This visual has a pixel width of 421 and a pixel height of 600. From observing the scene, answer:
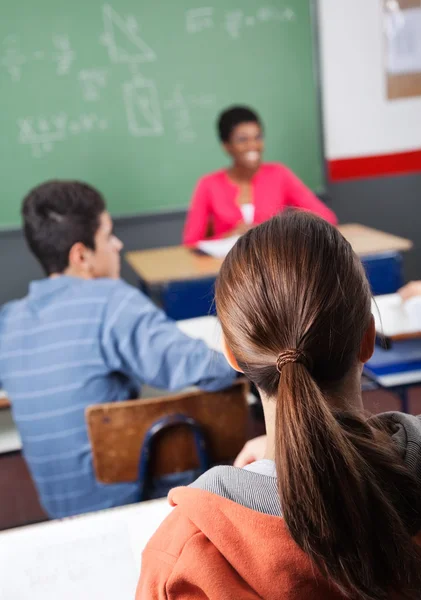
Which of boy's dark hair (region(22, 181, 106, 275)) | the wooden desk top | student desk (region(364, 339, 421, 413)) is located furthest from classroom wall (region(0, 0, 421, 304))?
student desk (region(364, 339, 421, 413))

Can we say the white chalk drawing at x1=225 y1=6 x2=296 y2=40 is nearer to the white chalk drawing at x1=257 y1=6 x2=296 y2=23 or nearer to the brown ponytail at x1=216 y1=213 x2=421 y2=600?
the white chalk drawing at x1=257 y1=6 x2=296 y2=23

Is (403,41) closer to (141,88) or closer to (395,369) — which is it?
(141,88)

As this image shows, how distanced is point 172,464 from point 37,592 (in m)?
0.66

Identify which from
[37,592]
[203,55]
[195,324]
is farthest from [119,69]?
[37,592]

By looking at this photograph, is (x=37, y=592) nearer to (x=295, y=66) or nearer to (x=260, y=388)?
(x=260, y=388)

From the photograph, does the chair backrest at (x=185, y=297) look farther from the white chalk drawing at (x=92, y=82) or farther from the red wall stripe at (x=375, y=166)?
the red wall stripe at (x=375, y=166)

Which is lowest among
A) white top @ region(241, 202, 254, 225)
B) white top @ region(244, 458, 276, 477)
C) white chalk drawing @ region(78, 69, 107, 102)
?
white top @ region(241, 202, 254, 225)

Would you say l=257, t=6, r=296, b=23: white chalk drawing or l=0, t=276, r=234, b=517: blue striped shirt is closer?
l=0, t=276, r=234, b=517: blue striped shirt

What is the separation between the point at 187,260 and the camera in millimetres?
2998

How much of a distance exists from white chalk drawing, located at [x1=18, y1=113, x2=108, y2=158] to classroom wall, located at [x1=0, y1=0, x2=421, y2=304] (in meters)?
0.50

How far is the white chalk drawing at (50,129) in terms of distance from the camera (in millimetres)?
3660

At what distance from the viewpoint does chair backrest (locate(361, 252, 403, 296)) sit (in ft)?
9.44

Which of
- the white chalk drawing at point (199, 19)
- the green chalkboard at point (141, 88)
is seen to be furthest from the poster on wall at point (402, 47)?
the white chalk drawing at point (199, 19)

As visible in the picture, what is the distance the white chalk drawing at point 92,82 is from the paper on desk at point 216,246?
1.13 m
